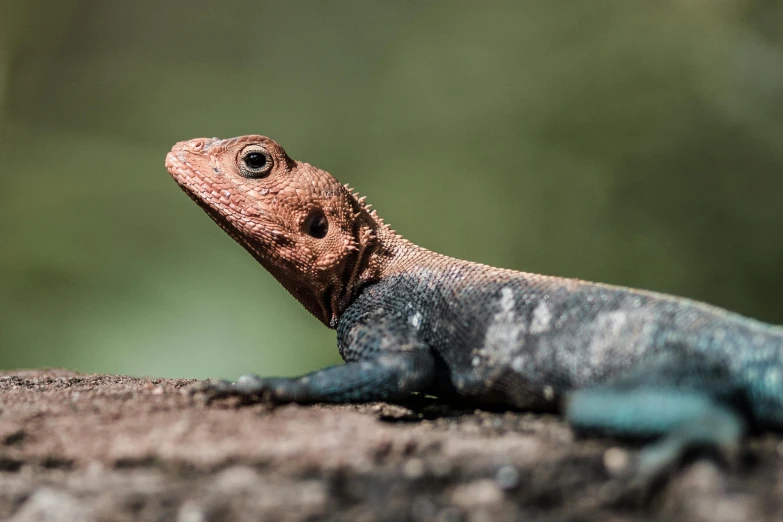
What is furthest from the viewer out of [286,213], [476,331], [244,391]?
[286,213]

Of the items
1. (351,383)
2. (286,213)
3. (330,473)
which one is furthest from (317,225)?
(330,473)

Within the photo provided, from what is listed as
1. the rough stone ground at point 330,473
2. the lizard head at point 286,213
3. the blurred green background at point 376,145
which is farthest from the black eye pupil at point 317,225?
the blurred green background at point 376,145

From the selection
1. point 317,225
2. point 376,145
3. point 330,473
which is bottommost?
point 330,473

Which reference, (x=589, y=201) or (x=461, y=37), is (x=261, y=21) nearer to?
(x=461, y=37)

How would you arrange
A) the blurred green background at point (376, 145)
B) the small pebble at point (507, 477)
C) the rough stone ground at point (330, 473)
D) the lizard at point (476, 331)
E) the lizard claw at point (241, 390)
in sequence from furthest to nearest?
the blurred green background at point (376, 145) → the lizard claw at point (241, 390) → the lizard at point (476, 331) → the small pebble at point (507, 477) → the rough stone ground at point (330, 473)

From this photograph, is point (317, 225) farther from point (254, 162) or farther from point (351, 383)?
point (351, 383)

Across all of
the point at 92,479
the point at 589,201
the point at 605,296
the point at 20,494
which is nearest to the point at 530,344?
Result: the point at 605,296

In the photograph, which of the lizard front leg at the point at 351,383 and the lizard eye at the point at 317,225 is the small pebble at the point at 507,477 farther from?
the lizard eye at the point at 317,225
